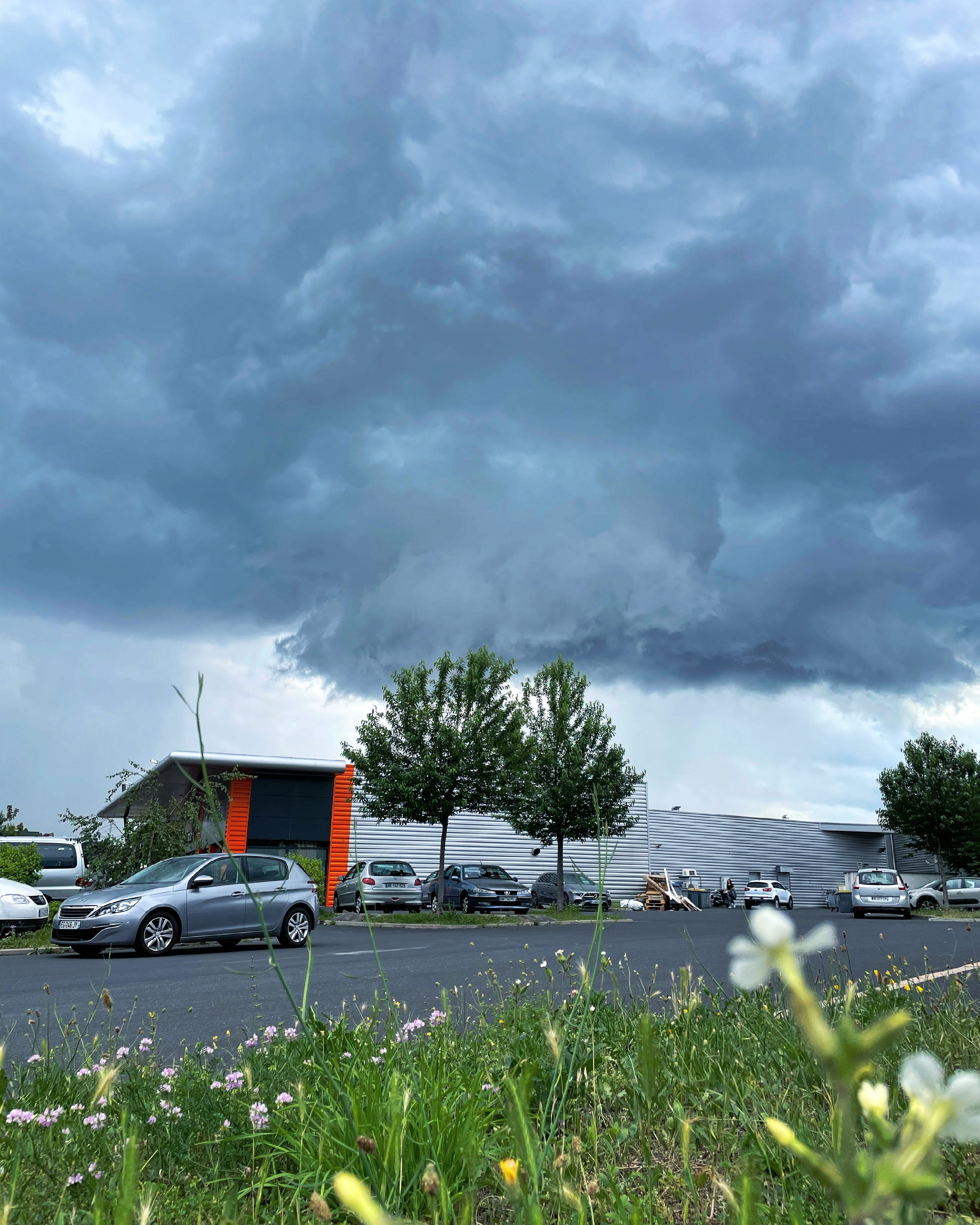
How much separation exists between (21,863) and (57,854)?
1375mm

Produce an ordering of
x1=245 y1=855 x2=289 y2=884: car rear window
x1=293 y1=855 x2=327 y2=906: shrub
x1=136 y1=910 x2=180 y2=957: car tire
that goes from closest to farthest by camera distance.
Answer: x1=136 y1=910 x2=180 y2=957: car tire < x1=245 y1=855 x2=289 y2=884: car rear window < x1=293 y1=855 x2=327 y2=906: shrub

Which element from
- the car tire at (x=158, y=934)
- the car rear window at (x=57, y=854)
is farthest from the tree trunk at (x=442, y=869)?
the car tire at (x=158, y=934)

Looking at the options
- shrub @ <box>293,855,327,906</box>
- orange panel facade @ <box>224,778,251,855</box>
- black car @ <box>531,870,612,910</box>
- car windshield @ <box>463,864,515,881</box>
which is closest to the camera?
shrub @ <box>293,855,327,906</box>

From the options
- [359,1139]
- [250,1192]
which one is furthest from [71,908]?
[359,1139]

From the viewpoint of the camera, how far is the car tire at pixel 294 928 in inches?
608

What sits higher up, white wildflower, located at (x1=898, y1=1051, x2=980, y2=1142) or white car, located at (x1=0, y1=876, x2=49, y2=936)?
white wildflower, located at (x1=898, y1=1051, x2=980, y2=1142)

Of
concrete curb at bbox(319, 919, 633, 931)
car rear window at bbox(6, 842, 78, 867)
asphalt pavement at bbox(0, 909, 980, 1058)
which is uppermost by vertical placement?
car rear window at bbox(6, 842, 78, 867)

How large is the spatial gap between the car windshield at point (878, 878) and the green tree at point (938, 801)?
9770mm

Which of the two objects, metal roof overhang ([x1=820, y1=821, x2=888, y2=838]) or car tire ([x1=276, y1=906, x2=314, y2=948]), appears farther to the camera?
metal roof overhang ([x1=820, y1=821, x2=888, y2=838])

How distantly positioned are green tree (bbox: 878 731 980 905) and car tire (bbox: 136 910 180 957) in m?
32.4

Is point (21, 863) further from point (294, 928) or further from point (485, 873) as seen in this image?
point (485, 873)

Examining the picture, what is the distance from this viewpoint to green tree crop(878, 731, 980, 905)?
38.0 meters

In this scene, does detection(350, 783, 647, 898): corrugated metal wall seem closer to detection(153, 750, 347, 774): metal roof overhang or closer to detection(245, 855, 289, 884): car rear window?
detection(153, 750, 347, 774): metal roof overhang

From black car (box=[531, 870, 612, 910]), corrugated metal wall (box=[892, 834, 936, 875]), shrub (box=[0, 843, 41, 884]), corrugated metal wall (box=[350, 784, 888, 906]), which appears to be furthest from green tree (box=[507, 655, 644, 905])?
corrugated metal wall (box=[892, 834, 936, 875])
